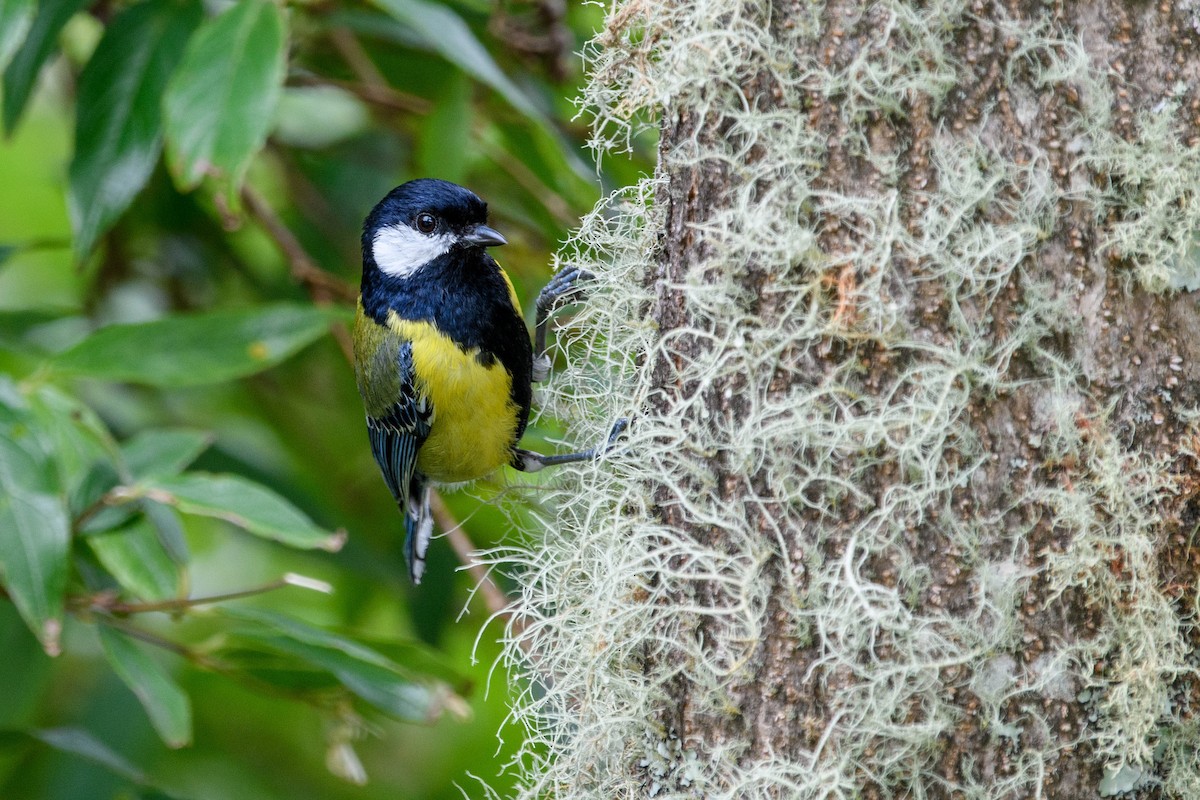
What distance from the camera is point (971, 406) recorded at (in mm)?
1197

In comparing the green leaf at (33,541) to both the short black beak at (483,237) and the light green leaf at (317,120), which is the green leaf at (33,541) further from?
the light green leaf at (317,120)

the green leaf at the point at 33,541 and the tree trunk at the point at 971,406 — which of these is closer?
the tree trunk at the point at 971,406

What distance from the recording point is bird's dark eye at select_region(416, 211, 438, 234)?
2.37 metres

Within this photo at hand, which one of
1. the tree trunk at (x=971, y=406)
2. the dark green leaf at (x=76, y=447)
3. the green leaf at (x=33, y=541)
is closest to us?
the tree trunk at (x=971, y=406)

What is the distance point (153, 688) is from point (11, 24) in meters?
1.06

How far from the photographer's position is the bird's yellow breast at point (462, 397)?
7.68 ft

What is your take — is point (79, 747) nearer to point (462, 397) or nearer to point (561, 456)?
point (462, 397)

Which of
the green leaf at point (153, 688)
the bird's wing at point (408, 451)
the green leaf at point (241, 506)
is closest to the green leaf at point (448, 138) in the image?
the bird's wing at point (408, 451)

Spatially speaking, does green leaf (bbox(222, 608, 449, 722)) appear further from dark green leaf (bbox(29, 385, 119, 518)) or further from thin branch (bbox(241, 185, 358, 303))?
thin branch (bbox(241, 185, 358, 303))

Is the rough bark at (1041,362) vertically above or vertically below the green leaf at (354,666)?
above

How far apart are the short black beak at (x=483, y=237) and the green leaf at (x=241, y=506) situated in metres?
0.73

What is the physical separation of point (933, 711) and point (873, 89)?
64cm

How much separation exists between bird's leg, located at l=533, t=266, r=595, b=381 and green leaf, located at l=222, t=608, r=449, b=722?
2.11 feet

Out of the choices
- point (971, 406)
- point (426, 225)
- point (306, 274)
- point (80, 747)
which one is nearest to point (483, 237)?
point (426, 225)
